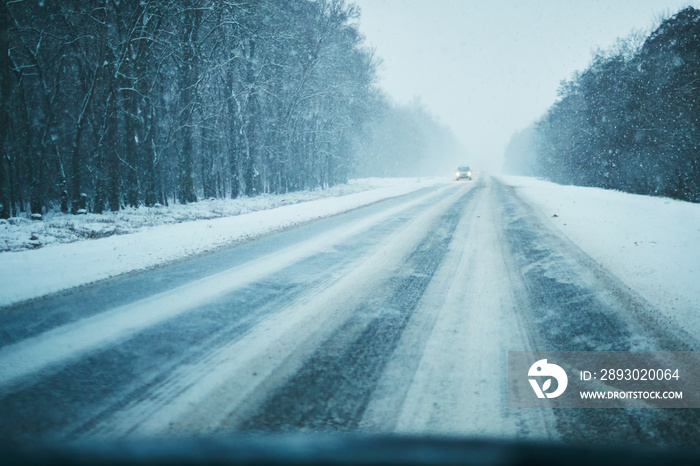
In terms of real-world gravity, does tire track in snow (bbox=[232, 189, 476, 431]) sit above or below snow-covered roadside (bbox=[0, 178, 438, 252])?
below

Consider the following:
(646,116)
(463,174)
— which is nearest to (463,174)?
(463,174)

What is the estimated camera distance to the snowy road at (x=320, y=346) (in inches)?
82.7

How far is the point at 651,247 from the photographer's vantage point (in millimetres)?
6570

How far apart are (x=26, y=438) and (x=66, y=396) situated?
416 millimetres

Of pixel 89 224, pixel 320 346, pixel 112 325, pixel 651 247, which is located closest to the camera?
pixel 320 346

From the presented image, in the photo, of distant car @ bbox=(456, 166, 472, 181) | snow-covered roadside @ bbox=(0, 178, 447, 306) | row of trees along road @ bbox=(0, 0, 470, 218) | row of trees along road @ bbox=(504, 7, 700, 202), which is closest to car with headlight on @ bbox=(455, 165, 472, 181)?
distant car @ bbox=(456, 166, 472, 181)

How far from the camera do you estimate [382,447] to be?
1021 mm

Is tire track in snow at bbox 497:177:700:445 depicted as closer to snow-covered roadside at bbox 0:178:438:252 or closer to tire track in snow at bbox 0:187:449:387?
tire track in snow at bbox 0:187:449:387

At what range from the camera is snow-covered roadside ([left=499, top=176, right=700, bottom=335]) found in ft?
13.4

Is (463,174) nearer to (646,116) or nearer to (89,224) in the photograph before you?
(646,116)

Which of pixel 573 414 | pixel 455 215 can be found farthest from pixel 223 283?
pixel 455 215

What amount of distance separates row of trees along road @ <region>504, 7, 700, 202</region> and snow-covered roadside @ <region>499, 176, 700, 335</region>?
12.8m

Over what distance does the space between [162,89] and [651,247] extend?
71.9 ft

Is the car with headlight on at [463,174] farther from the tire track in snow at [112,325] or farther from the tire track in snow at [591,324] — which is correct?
the tire track in snow at [112,325]
